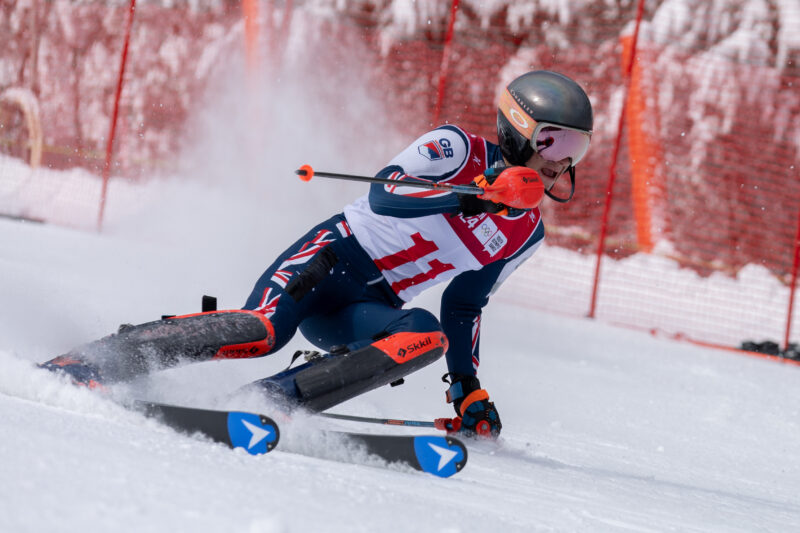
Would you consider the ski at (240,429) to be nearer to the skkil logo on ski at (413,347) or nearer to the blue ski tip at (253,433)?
the blue ski tip at (253,433)

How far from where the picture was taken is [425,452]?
2.44 meters

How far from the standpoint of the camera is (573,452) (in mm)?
3828

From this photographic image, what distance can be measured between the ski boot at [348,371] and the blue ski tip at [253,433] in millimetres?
403

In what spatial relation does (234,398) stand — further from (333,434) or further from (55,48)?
(55,48)

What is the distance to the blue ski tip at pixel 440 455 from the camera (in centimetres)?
242

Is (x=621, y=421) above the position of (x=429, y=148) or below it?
below

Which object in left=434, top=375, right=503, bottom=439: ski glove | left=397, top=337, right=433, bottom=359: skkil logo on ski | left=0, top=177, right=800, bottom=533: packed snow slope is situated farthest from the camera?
left=434, top=375, right=503, bottom=439: ski glove

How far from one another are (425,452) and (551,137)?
1301mm

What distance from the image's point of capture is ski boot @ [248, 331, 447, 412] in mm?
2650

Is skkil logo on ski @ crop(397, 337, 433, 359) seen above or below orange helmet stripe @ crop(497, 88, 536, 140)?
below

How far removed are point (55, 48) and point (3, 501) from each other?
29.7 ft

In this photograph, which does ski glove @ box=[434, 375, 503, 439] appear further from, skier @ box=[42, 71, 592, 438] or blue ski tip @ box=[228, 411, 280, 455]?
blue ski tip @ box=[228, 411, 280, 455]

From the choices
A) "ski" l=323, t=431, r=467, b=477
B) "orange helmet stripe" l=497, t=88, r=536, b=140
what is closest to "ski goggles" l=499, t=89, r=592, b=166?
"orange helmet stripe" l=497, t=88, r=536, b=140

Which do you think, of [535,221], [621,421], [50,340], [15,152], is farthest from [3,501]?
[15,152]
